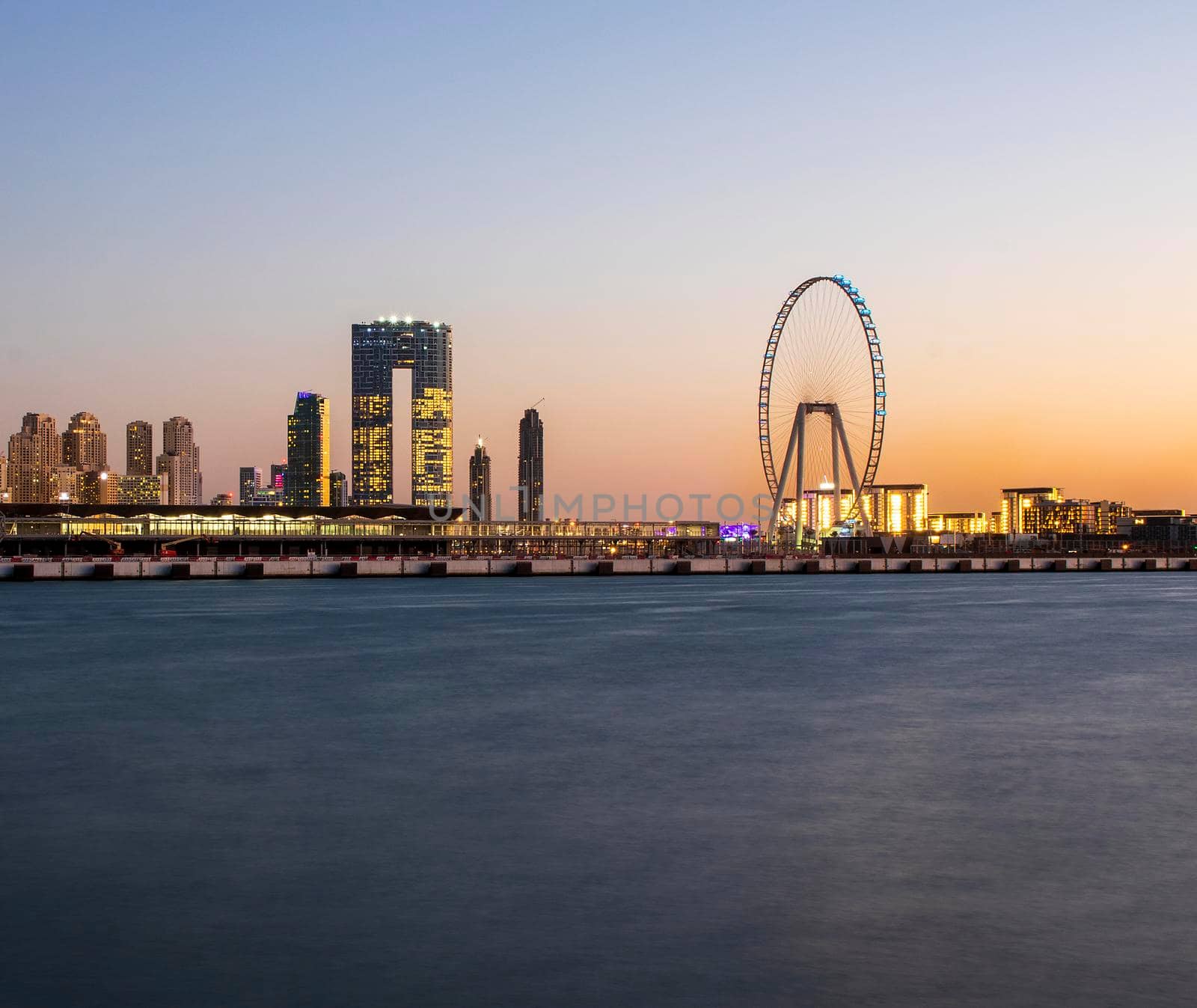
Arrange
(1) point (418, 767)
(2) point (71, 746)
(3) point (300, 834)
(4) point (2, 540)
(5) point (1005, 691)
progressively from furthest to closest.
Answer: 1. (4) point (2, 540)
2. (5) point (1005, 691)
3. (2) point (71, 746)
4. (1) point (418, 767)
5. (3) point (300, 834)

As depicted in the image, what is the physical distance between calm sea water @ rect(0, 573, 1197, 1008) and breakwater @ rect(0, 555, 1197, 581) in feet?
312

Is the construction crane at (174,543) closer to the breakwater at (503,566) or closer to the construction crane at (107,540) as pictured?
the construction crane at (107,540)

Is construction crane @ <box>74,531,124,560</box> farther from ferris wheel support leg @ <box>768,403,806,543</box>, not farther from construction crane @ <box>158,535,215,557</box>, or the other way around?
ferris wheel support leg @ <box>768,403,806,543</box>

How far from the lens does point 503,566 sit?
149750 mm

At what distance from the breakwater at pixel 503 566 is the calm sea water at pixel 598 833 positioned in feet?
312

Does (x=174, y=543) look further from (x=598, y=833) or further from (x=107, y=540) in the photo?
(x=598, y=833)

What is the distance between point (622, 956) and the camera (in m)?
12.2

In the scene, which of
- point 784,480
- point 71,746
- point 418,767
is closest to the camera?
point 418,767

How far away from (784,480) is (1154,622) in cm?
7171

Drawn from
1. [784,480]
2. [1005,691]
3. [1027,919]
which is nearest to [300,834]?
[1027,919]

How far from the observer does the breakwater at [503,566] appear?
13512 cm

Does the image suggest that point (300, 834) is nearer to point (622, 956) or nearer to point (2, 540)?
point (622, 956)

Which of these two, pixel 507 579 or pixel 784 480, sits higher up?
pixel 784 480

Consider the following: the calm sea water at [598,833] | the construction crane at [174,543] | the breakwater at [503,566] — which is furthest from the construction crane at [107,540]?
the calm sea water at [598,833]
